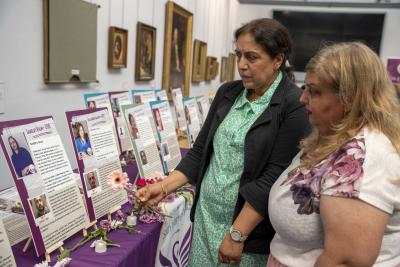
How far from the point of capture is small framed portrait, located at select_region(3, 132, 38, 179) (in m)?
1.03

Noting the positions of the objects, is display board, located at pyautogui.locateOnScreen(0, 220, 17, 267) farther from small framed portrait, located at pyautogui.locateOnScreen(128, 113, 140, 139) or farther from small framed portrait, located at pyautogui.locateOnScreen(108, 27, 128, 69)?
small framed portrait, located at pyautogui.locateOnScreen(108, 27, 128, 69)

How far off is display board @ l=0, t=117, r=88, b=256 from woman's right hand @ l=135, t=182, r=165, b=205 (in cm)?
27

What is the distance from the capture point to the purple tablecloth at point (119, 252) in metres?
1.16

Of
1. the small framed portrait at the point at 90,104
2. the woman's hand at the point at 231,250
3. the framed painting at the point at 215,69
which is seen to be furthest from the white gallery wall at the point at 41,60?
the woman's hand at the point at 231,250

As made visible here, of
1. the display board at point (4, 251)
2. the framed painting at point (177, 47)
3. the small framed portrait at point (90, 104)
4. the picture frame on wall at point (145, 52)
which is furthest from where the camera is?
the framed painting at point (177, 47)

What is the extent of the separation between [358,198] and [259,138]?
50 cm

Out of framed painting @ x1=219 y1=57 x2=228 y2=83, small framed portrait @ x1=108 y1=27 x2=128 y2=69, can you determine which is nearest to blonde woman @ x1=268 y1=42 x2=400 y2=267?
small framed portrait @ x1=108 y1=27 x2=128 y2=69

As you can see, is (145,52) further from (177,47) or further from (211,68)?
(211,68)

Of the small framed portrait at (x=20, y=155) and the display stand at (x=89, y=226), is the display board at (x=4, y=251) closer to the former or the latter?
the small framed portrait at (x=20, y=155)

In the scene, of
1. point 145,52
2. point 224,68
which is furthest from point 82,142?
point 224,68

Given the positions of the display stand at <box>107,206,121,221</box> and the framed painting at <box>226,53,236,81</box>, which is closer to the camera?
the display stand at <box>107,206,121,221</box>

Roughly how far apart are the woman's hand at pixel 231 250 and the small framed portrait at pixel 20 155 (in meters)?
0.67

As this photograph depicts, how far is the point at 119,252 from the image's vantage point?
1.25m

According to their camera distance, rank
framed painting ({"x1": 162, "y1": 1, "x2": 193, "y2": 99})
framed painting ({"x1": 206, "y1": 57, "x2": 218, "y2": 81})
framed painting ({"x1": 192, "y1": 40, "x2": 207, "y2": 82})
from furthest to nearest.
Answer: framed painting ({"x1": 206, "y1": 57, "x2": 218, "y2": 81}) → framed painting ({"x1": 192, "y1": 40, "x2": 207, "y2": 82}) → framed painting ({"x1": 162, "y1": 1, "x2": 193, "y2": 99})
